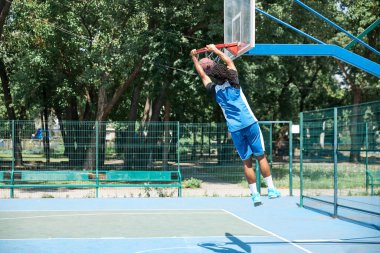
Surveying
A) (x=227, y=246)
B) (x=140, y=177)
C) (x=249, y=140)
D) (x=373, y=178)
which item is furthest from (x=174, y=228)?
(x=373, y=178)

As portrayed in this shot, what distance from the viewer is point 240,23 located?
27.6ft

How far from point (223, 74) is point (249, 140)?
94cm

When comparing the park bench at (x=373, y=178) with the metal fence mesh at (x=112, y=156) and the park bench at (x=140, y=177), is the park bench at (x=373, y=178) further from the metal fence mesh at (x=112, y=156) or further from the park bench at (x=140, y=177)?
the park bench at (x=140, y=177)

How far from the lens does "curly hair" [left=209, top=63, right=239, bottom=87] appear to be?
7.14 meters

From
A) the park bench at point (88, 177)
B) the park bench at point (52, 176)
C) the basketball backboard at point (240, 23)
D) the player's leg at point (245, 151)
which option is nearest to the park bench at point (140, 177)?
the park bench at point (88, 177)

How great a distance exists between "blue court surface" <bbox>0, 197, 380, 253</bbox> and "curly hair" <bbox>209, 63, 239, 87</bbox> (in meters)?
2.92

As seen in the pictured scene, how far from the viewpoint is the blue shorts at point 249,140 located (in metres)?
7.18

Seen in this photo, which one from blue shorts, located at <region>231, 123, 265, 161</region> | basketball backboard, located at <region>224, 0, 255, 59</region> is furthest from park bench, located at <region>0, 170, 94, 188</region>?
blue shorts, located at <region>231, 123, 265, 161</region>

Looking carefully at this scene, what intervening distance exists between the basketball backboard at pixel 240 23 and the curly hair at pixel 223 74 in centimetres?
71

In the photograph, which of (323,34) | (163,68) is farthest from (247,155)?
(323,34)

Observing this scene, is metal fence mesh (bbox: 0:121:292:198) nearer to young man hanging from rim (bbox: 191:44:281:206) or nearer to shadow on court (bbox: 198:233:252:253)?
shadow on court (bbox: 198:233:252:253)

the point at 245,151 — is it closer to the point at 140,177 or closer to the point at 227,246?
the point at 227,246

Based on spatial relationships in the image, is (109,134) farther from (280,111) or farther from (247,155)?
(280,111)

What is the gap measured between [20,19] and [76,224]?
15581 millimetres
